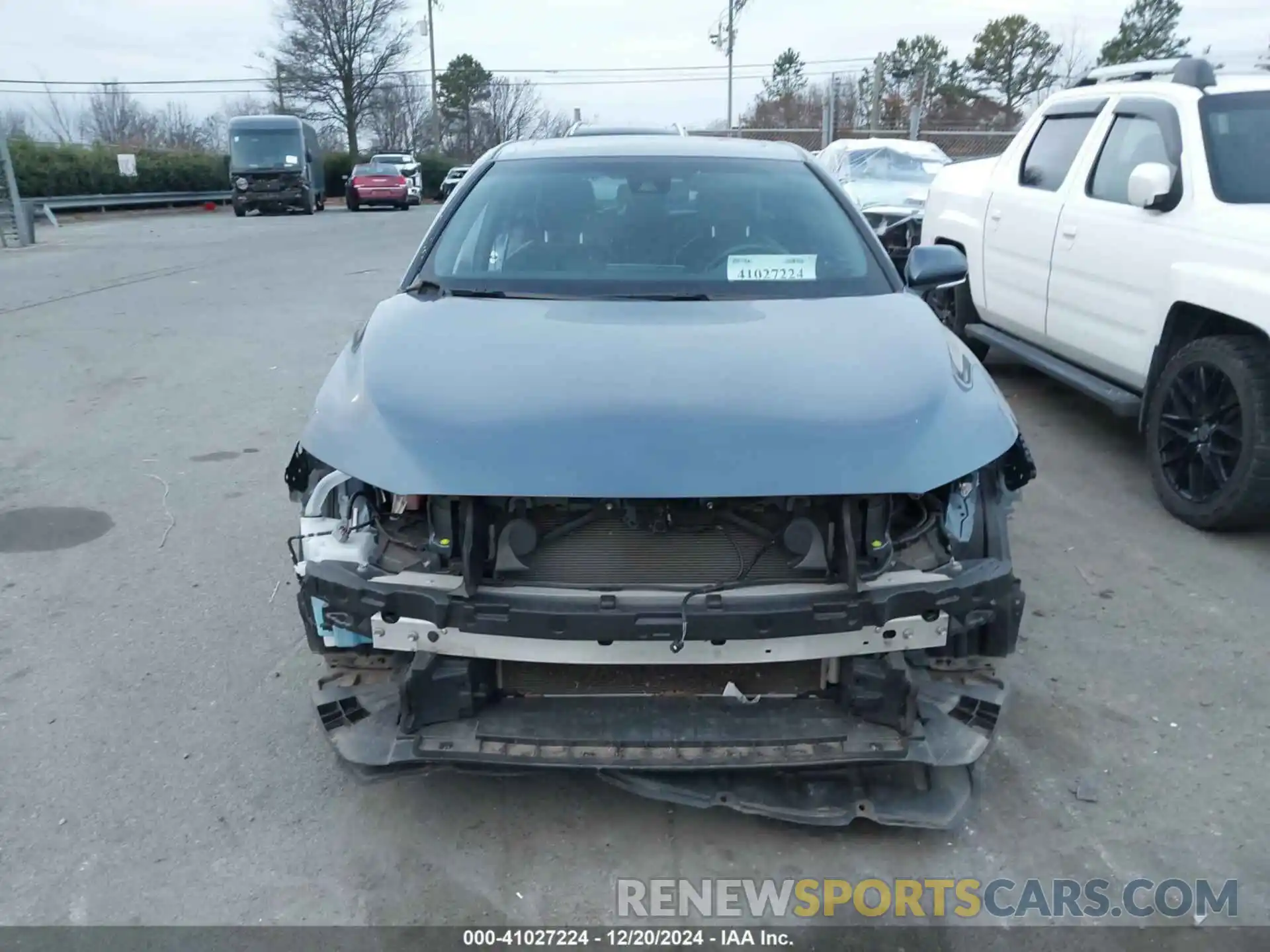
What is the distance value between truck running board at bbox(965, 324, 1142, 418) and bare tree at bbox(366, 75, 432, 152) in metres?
52.8

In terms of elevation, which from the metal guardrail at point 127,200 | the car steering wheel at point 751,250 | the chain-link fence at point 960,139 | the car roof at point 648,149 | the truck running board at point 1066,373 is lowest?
the truck running board at point 1066,373

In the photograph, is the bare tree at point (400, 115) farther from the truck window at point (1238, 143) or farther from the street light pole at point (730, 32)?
the truck window at point (1238, 143)

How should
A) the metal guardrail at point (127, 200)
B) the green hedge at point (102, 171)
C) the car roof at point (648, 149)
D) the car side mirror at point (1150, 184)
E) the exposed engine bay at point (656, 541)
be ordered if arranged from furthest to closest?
the green hedge at point (102, 171) → the metal guardrail at point (127, 200) → the car side mirror at point (1150, 184) → the car roof at point (648, 149) → the exposed engine bay at point (656, 541)

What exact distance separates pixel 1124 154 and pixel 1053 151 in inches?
32.7

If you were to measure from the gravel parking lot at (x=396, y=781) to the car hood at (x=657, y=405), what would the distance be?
1.03m

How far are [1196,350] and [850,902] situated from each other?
3.45m

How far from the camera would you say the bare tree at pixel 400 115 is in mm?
55531

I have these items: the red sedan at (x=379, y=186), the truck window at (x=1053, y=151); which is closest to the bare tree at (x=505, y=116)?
the red sedan at (x=379, y=186)

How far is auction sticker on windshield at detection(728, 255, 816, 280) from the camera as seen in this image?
12.0ft

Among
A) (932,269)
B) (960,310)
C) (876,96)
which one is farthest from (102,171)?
(932,269)

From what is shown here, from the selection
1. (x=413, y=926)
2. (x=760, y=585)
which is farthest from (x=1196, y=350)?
(x=413, y=926)

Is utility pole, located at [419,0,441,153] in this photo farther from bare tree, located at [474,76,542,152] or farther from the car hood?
the car hood

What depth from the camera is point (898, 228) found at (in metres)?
10.6

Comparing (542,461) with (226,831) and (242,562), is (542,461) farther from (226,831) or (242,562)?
(242,562)
